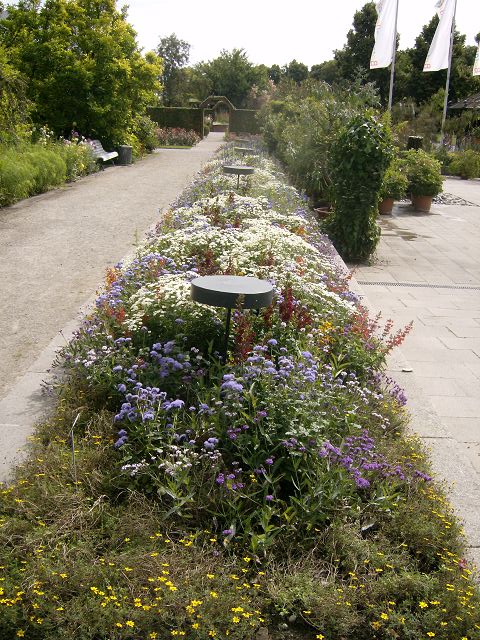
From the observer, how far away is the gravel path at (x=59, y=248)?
16.9 ft

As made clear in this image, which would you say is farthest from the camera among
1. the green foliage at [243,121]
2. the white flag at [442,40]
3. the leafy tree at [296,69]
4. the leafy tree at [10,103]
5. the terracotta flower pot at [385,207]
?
the leafy tree at [296,69]

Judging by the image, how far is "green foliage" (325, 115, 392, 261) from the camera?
26.4 ft

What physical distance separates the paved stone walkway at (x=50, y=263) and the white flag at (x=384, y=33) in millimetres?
14668

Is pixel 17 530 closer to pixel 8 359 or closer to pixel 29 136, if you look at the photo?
pixel 8 359

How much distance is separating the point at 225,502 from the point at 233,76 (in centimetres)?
5329

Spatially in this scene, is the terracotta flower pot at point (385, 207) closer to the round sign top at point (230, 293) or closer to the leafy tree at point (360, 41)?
the round sign top at point (230, 293)

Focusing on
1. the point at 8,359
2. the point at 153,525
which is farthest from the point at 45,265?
the point at 153,525

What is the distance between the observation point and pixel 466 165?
69.7ft

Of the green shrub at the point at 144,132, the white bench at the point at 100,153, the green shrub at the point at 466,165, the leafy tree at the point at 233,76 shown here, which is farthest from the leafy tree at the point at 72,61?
the leafy tree at the point at 233,76

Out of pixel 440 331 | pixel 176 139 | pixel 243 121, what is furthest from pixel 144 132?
pixel 440 331

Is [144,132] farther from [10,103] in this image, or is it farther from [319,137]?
[319,137]

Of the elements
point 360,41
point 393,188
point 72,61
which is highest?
point 360,41

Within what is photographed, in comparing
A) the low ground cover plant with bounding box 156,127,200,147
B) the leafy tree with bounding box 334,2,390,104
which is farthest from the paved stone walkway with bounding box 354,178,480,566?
the leafy tree with bounding box 334,2,390,104

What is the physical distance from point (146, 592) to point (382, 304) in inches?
195
